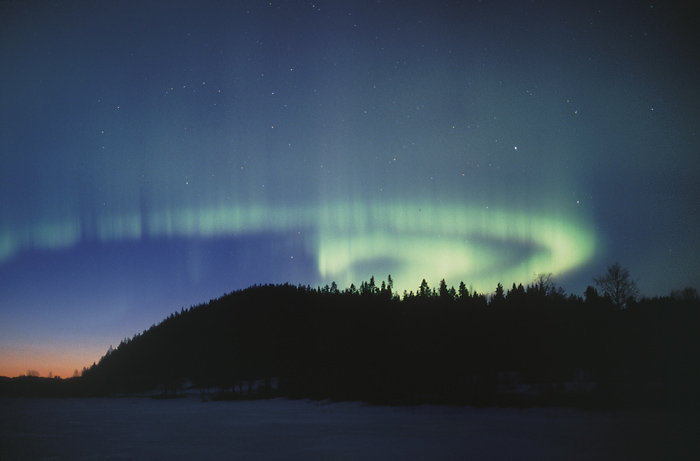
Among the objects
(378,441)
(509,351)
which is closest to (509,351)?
(509,351)

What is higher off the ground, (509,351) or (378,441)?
(378,441)

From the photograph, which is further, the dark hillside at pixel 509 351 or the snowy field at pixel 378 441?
the dark hillside at pixel 509 351

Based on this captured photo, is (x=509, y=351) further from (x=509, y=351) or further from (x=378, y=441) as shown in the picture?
(x=378, y=441)

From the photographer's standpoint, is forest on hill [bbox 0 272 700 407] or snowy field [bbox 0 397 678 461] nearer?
snowy field [bbox 0 397 678 461]

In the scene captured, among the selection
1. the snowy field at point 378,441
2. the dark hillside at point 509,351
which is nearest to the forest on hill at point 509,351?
the dark hillside at point 509,351

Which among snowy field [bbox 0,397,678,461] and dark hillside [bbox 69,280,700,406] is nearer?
snowy field [bbox 0,397,678,461]

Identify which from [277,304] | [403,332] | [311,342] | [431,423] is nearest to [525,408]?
[431,423]

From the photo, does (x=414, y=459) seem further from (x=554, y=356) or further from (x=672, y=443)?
(x=554, y=356)

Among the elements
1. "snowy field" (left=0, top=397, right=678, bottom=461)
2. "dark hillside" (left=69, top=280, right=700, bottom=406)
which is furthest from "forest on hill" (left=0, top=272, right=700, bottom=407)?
"snowy field" (left=0, top=397, right=678, bottom=461)

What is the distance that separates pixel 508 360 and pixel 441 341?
24.8ft

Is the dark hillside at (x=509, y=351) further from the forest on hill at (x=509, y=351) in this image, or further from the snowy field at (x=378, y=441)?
the snowy field at (x=378, y=441)

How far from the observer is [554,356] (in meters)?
47.6

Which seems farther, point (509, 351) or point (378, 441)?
point (509, 351)

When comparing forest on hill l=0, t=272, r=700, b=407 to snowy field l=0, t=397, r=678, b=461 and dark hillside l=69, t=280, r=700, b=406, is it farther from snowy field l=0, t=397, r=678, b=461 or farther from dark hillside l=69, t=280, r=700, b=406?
snowy field l=0, t=397, r=678, b=461
